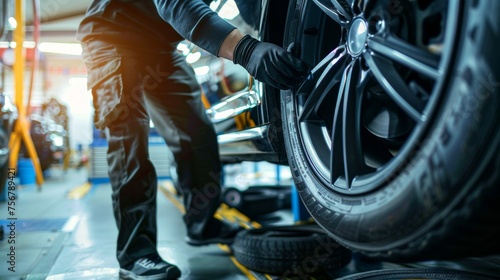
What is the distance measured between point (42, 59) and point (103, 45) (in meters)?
10.8

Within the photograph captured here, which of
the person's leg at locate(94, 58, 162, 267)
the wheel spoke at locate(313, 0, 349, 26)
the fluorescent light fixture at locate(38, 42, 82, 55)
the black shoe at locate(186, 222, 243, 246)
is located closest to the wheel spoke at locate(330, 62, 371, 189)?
the wheel spoke at locate(313, 0, 349, 26)

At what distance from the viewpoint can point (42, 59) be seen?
10648mm

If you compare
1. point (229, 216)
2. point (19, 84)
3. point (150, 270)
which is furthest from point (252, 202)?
point (19, 84)

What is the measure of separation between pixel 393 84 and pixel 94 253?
1.63 m

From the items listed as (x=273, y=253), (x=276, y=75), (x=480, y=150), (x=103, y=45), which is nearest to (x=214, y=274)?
(x=273, y=253)

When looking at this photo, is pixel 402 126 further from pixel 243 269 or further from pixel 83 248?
pixel 83 248

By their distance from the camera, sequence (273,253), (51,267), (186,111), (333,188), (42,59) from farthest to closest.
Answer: (42,59) → (186,111) → (51,267) → (273,253) → (333,188)

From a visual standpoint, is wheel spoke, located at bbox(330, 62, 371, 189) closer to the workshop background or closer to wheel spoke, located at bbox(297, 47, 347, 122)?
wheel spoke, located at bbox(297, 47, 347, 122)

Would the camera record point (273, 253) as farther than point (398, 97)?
Yes

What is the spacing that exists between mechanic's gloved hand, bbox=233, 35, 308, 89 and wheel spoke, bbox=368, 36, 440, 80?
0.25m

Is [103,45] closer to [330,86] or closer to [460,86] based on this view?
[330,86]

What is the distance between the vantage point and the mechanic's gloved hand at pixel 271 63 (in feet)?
3.47

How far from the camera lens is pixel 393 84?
2.71ft

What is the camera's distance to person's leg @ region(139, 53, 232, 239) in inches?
68.1
